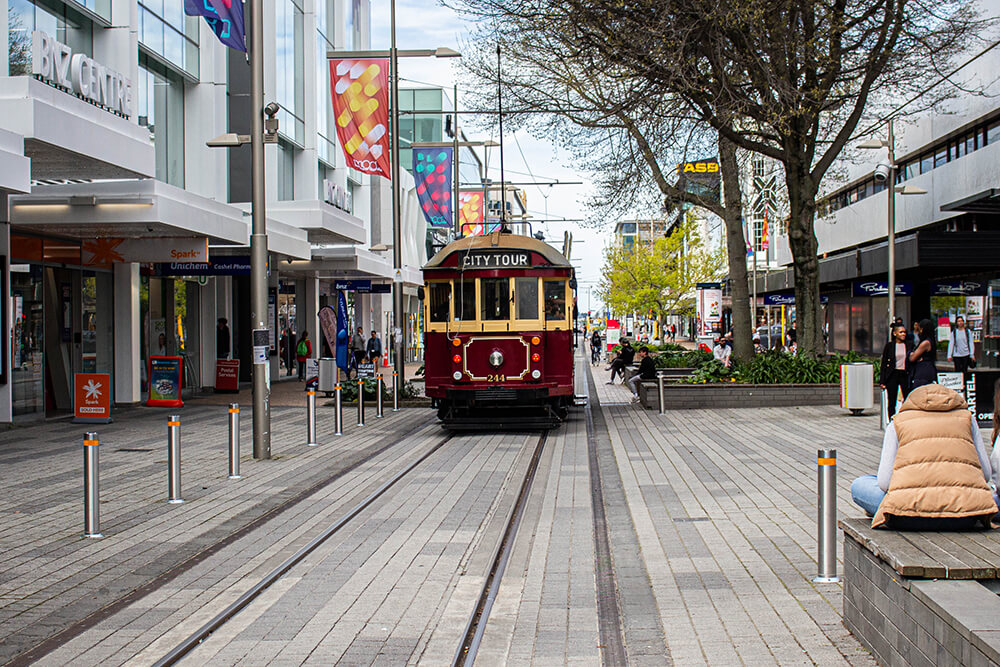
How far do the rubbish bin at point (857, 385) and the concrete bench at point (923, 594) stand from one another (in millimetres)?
14135

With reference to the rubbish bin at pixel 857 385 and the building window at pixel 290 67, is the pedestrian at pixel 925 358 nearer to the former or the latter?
the rubbish bin at pixel 857 385

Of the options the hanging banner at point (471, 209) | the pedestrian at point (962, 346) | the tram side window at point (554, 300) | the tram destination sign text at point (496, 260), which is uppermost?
the hanging banner at point (471, 209)

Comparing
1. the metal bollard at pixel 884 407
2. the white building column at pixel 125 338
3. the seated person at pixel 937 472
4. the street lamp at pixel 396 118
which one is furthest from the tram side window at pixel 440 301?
the seated person at pixel 937 472

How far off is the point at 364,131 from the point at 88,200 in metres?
6.24

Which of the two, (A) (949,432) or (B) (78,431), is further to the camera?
(B) (78,431)

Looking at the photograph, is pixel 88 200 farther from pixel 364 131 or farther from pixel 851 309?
pixel 851 309

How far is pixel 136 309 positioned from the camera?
24.2 m

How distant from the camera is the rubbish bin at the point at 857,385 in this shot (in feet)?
63.1

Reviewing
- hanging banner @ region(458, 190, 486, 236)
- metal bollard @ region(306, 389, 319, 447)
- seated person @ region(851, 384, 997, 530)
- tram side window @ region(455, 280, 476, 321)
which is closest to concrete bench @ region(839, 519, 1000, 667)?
seated person @ region(851, 384, 997, 530)

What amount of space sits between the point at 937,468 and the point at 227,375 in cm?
2448

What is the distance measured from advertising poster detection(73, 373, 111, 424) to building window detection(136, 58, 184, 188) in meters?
7.69

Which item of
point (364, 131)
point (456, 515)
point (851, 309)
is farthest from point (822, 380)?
point (851, 309)

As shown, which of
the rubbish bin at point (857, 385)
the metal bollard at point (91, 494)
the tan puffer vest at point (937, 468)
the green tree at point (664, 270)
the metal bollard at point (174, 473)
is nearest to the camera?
the tan puffer vest at point (937, 468)

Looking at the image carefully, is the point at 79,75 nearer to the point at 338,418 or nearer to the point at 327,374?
the point at 338,418
